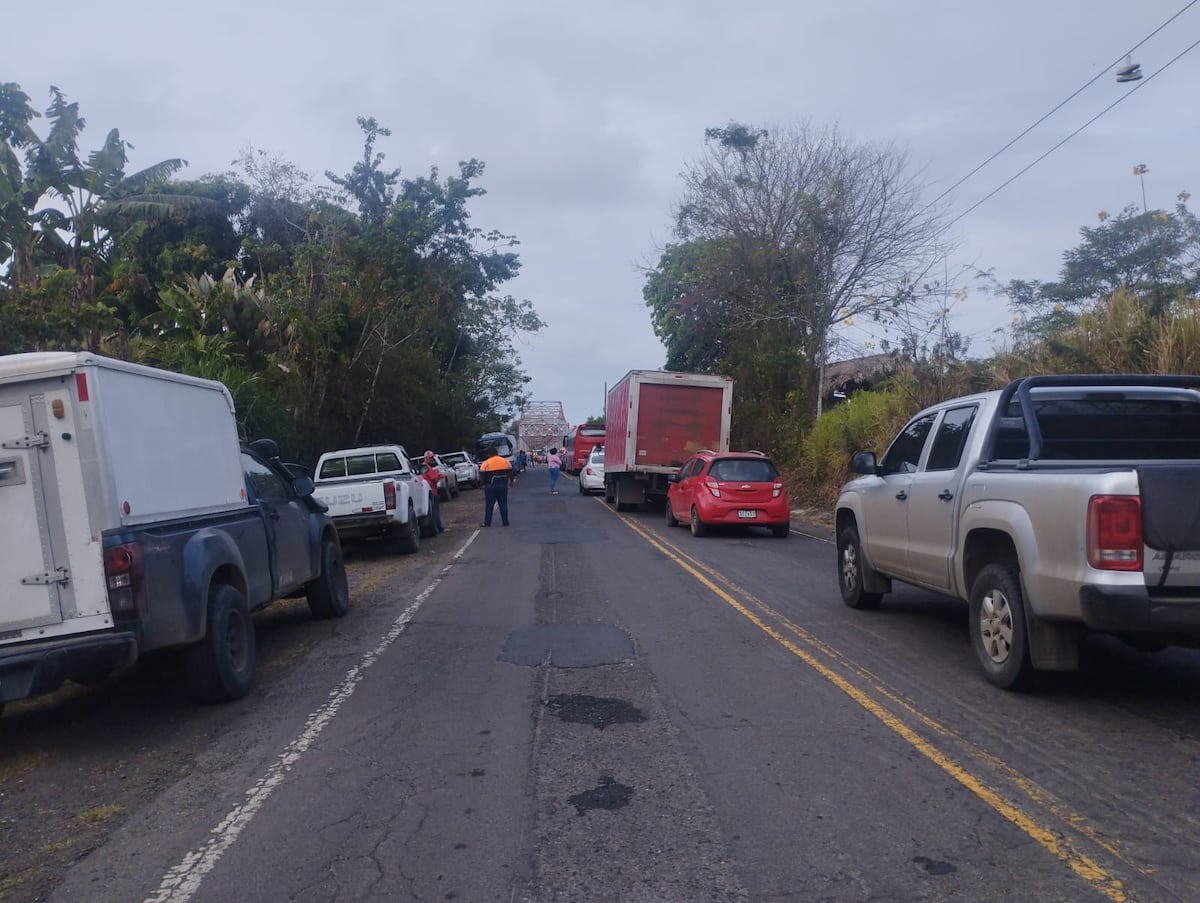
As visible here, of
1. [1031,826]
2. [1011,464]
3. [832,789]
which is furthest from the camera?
[1011,464]

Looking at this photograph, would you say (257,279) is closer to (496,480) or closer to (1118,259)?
(496,480)

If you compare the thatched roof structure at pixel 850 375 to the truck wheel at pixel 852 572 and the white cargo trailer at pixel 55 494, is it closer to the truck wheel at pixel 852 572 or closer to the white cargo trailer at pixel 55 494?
the truck wheel at pixel 852 572

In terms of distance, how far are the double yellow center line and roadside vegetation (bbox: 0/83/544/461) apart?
1157cm

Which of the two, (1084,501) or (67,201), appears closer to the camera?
(1084,501)

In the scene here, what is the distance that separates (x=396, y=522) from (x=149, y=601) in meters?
10.4

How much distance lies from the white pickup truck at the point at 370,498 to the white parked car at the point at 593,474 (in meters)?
17.2

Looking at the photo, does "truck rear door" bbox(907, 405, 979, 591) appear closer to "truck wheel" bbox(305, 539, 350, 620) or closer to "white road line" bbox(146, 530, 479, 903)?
"white road line" bbox(146, 530, 479, 903)

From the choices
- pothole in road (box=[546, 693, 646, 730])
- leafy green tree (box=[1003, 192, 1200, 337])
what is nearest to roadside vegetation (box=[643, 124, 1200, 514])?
leafy green tree (box=[1003, 192, 1200, 337])

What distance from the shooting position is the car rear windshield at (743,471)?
1872 cm

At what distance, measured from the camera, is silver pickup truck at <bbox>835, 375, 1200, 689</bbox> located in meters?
5.93

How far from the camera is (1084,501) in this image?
6.01 meters

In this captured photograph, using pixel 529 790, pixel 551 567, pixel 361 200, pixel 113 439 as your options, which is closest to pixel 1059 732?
pixel 529 790

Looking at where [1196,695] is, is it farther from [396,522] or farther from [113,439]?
[396,522]

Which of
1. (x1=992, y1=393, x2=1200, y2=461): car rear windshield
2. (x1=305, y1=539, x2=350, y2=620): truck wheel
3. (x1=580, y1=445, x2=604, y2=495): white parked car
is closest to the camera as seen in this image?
(x1=992, y1=393, x2=1200, y2=461): car rear windshield
